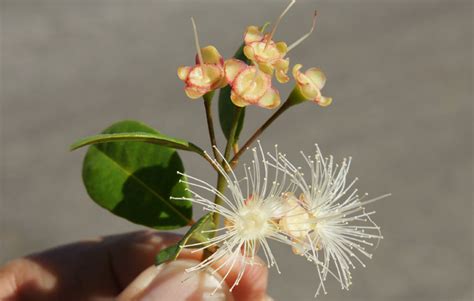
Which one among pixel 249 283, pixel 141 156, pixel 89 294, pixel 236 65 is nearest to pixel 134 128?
pixel 141 156

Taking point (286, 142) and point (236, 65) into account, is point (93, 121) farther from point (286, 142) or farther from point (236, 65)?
point (236, 65)

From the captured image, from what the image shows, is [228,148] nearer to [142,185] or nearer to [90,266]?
[142,185]

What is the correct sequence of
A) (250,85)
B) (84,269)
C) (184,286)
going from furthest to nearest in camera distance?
1. (84,269)
2. (184,286)
3. (250,85)

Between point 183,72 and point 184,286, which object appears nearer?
point 183,72

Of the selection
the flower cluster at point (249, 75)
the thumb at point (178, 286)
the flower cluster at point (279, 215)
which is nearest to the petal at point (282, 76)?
the flower cluster at point (249, 75)

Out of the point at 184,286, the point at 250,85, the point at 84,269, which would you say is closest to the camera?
the point at 250,85

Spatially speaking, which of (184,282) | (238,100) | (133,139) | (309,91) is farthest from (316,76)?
(184,282)

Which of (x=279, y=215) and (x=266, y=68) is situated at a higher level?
(x=266, y=68)
